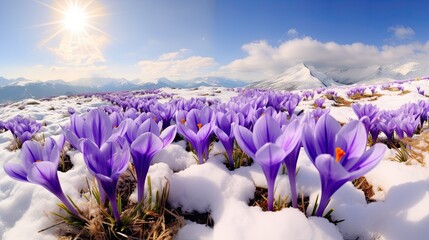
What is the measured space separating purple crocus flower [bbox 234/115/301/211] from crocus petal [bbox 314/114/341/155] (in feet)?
0.37

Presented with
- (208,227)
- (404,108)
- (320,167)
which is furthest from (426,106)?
(208,227)

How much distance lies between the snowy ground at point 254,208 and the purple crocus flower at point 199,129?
13cm

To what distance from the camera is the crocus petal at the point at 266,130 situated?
5.40 feet

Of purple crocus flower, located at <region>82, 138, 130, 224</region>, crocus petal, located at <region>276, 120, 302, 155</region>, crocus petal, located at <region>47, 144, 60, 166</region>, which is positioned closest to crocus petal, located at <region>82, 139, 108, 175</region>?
purple crocus flower, located at <region>82, 138, 130, 224</region>

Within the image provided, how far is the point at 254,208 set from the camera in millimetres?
1849

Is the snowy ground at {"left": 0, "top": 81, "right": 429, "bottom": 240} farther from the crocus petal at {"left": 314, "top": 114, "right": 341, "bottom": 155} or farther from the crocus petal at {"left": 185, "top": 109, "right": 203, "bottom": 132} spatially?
the crocus petal at {"left": 314, "top": 114, "right": 341, "bottom": 155}

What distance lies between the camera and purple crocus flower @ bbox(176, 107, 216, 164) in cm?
220

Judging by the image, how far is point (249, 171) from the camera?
2385mm

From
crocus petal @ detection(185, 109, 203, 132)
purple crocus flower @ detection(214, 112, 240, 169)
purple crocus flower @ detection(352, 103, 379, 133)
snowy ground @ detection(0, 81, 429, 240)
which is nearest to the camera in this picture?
snowy ground @ detection(0, 81, 429, 240)

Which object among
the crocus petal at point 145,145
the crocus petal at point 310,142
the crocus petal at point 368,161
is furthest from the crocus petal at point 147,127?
the crocus petal at point 368,161

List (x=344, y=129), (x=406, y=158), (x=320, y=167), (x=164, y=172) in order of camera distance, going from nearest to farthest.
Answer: (x=320, y=167) < (x=344, y=129) < (x=164, y=172) < (x=406, y=158)

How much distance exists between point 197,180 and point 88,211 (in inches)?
31.3

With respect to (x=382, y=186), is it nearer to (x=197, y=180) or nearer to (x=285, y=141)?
(x=285, y=141)

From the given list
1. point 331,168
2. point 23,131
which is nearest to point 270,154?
point 331,168
